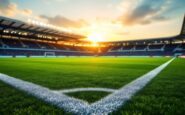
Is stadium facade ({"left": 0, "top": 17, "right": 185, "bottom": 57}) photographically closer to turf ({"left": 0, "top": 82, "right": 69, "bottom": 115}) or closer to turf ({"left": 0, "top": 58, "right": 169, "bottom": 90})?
turf ({"left": 0, "top": 58, "right": 169, "bottom": 90})

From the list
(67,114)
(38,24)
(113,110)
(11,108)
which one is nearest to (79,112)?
(67,114)

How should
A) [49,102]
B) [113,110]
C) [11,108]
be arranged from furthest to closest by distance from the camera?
[49,102], [11,108], [113,110]

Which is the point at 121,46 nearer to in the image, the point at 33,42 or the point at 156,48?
the point at 156,48

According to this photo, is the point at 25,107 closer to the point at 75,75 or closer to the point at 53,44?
the point at 75,75

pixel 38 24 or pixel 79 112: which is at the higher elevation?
pixel 38 24

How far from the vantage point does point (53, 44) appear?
61.5 meters

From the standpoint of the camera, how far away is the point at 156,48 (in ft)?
193

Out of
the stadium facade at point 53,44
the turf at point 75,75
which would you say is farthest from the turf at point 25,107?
the stadium facade at point 53,44

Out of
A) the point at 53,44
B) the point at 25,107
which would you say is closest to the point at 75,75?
the point at 25,107

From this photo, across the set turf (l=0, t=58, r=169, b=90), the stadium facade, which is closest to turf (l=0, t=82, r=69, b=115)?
turf (l=0, t=58, r=169, b=90)

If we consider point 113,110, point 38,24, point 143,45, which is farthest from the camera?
point 143,45

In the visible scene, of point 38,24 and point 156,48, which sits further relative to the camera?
point 156,48

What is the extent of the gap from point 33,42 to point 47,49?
241 inches

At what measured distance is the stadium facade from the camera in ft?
136
